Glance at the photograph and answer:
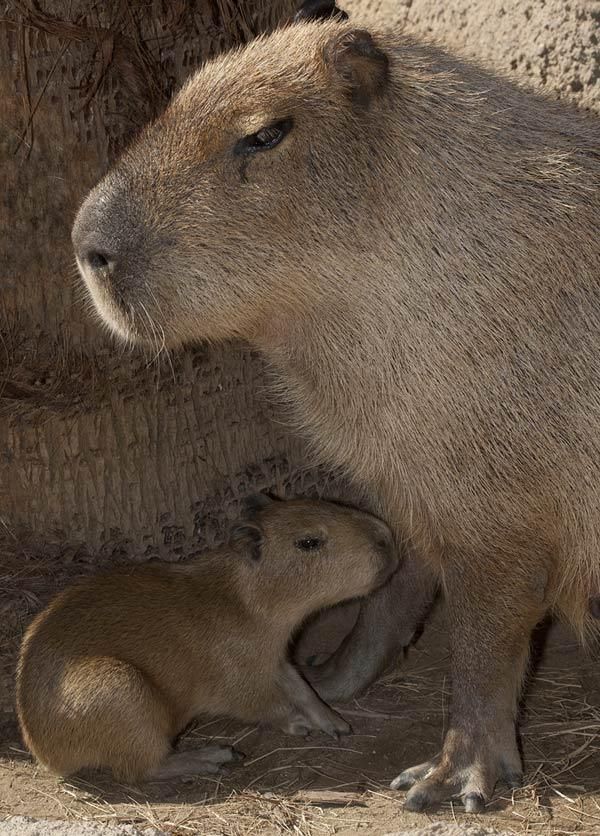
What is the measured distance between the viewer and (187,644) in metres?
3.97

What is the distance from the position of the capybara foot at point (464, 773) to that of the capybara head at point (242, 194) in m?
1.50

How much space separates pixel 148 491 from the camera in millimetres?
4465

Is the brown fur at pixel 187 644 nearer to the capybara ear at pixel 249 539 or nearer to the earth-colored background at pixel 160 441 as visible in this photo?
the capybara ear at pixel 249 539

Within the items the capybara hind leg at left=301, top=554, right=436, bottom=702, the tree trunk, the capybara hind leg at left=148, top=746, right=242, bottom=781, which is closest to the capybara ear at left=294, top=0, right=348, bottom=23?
the tree trunk

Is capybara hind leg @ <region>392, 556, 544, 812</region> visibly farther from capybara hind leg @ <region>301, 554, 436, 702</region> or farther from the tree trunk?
the tree trunk

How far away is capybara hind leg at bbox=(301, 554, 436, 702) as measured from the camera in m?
4.31

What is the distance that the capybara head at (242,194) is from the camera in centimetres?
319

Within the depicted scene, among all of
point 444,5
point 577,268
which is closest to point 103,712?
point 577,268

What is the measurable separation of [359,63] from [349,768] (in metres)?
2.23

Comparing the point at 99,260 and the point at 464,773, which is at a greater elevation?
the point at 99,260

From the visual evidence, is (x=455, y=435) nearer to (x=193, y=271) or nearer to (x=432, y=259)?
(x=432, y=259)

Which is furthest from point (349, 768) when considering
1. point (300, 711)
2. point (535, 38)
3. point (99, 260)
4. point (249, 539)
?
point (535, 38)

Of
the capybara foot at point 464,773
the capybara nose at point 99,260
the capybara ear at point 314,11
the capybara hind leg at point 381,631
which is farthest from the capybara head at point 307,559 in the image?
the capybara ear at point 314,11

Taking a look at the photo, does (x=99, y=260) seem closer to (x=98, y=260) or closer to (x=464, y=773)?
(x=98, y=260)
